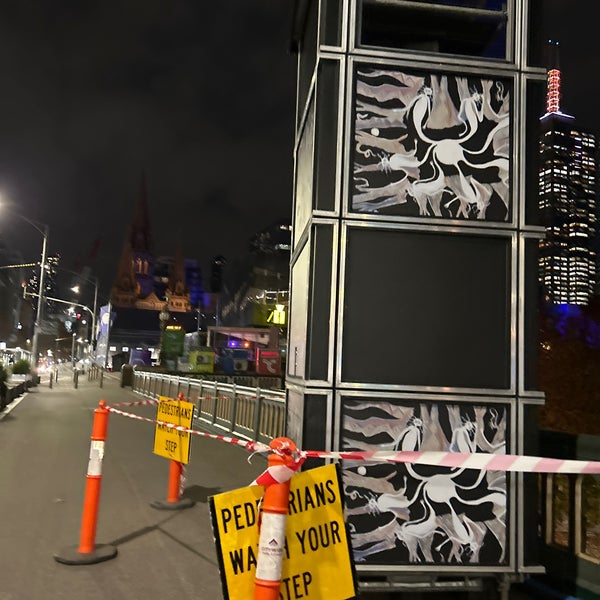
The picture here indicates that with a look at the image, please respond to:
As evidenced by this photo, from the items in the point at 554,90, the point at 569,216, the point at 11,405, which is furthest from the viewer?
the point at 554,90

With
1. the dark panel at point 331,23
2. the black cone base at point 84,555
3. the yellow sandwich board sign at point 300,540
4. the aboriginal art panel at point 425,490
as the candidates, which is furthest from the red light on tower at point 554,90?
the yellow sandwich board sign at point 300,540

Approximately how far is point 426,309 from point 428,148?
114 centimetres

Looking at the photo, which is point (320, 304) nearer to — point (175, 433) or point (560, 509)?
point (560, 509)

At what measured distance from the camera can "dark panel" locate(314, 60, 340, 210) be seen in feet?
14.1

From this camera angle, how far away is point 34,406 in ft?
69.7

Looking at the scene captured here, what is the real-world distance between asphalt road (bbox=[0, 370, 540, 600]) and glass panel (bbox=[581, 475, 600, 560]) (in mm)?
750

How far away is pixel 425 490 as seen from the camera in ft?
13.4

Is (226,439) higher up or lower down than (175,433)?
higher up

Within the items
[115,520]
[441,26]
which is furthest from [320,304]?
[115,520]

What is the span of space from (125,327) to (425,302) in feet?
400

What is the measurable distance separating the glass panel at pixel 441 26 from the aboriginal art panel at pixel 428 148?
635 millimetres

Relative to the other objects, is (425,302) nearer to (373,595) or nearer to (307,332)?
(307,332)

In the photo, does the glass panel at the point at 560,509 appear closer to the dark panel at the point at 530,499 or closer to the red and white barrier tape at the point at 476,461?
the dark panel at the point at 530,499

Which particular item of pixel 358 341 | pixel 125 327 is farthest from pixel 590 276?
pixel 358 341
